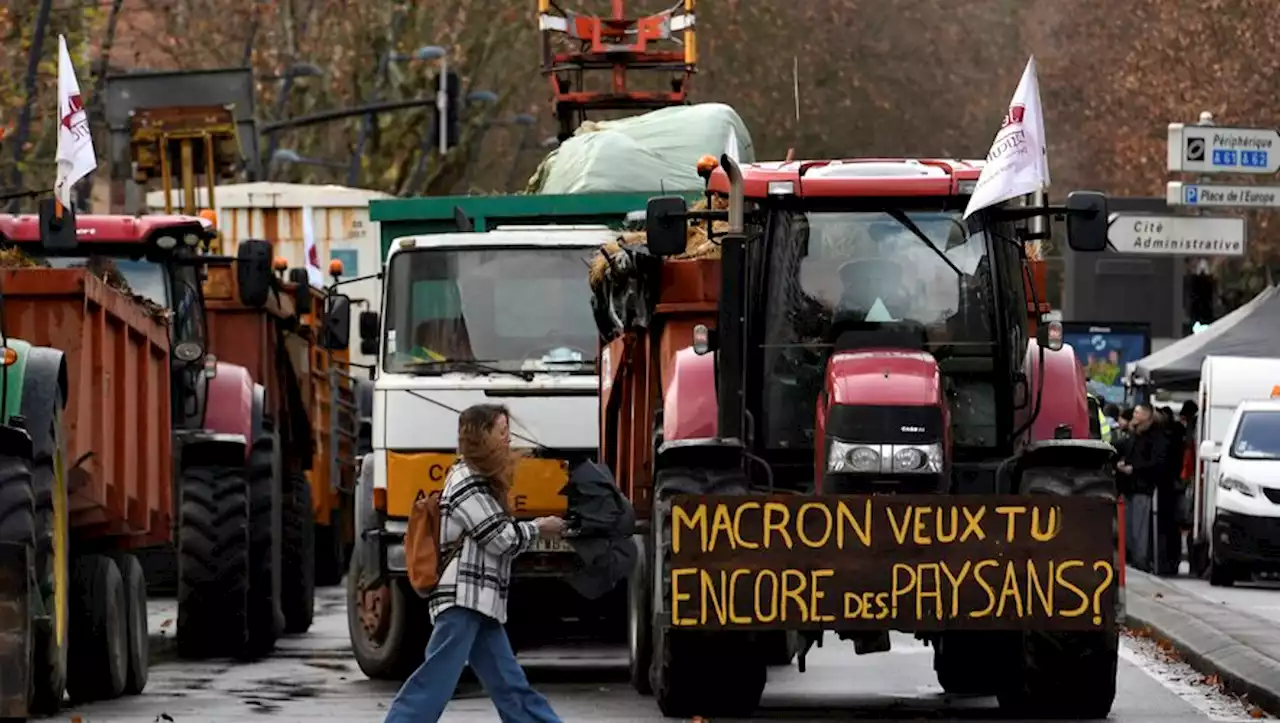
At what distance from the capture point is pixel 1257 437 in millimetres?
30500

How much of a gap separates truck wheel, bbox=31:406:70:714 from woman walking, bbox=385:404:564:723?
259 cm

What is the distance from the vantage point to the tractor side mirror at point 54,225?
720 inches

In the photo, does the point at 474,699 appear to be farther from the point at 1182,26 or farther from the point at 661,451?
the point at 1182,26

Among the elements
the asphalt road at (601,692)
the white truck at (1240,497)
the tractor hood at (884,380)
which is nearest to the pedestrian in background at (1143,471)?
the white truck at (1240,497)

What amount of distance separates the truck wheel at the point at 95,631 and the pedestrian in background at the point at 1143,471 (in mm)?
17718

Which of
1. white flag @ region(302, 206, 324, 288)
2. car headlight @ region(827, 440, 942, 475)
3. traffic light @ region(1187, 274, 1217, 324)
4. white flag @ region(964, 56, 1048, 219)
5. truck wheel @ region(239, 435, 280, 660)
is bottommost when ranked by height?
truck wheel @ region(239, 435, 280, 660)

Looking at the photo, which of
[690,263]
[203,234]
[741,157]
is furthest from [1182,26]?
[690,263]

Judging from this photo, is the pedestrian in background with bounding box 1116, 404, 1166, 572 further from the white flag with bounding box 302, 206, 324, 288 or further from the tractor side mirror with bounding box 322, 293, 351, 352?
the tractor side mirror with bounding box 322, 293, 351, 352

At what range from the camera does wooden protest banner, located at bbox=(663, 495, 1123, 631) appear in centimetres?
1455

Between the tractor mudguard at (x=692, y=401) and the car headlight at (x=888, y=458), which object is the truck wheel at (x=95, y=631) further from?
the car headlight at (x=888, y=458)

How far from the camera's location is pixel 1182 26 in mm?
53156

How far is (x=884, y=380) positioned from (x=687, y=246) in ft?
6.01

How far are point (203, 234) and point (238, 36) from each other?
3431 centimetres

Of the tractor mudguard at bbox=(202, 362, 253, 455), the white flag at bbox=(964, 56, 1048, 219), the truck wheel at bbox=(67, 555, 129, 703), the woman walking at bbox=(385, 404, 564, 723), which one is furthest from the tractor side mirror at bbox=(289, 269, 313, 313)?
the woman walking at bbox=(385, 404, 564, 723)
